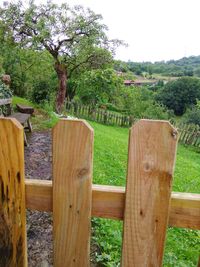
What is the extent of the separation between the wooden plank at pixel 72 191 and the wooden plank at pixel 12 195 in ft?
0.43

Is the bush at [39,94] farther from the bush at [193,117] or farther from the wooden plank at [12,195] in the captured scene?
the bush at [193,117]

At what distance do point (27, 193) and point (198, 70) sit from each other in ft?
185

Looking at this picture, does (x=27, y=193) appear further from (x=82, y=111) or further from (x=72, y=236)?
(x=82, y=111)

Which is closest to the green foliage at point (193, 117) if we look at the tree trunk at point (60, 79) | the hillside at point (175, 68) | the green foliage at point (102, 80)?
the hillside at point (175, 68)

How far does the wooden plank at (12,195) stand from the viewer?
1.03 m

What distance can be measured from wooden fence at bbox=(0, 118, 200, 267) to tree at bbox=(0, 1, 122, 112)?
11.3m

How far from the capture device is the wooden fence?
38.3 inches

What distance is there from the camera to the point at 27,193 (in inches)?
43.6

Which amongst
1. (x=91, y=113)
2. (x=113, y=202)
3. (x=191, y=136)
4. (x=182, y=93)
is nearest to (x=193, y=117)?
(x=182, y=93)

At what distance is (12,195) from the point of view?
108cm

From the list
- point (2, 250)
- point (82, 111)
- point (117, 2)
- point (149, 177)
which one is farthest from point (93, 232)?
point (117, 2)

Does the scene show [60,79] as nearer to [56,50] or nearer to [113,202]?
[56,50]

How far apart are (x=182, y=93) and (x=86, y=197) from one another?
43.0m

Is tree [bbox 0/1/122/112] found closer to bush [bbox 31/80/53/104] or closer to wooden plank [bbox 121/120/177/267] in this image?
bush [bbox 31/80/53/104]
